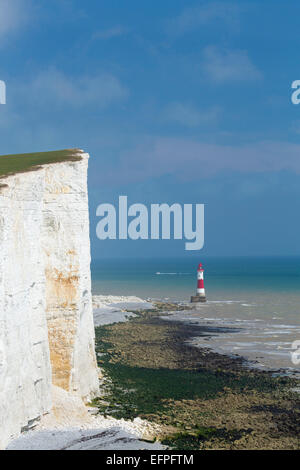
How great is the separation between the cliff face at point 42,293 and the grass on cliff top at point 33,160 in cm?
36

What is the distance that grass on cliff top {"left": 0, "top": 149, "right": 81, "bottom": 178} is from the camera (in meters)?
13.0

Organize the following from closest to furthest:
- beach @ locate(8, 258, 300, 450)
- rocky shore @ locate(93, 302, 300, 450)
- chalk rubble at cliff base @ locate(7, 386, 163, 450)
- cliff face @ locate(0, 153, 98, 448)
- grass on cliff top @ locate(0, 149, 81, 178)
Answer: cliff face @ locate(0, 153, 98, 448) < chalk rubble at cliff base @ locate(7, 386, 163, 450) < beach @ locate(8, 258, 300, 450) < rocky shore @ locate(93, 302, 300, 450) < grass on cliff top @ locate(0, 149, 81, 178)

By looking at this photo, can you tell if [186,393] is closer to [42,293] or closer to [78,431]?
[78,431]

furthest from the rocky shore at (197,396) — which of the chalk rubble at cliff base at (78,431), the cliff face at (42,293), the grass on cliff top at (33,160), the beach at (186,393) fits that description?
the grass on cliff top at (33,160)

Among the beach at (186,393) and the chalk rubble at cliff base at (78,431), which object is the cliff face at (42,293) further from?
the beach at (186,393)

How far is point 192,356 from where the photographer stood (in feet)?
74.9

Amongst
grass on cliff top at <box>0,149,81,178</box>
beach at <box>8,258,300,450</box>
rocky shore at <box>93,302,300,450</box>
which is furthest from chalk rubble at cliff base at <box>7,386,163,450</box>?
grass on cliff top at <box>0,149,81,178</box>

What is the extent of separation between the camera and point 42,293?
40.3 feet

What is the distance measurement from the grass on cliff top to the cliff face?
1.18 feet

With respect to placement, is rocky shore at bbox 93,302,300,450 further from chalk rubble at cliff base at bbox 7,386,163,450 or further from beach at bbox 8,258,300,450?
chalk rubble at cliff base at bbox 7,386,163,450

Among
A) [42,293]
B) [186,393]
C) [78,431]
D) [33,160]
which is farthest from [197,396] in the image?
[33,160]

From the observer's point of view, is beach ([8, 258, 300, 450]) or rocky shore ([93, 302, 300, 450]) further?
rocky shore ([93, 302, 300, 450])

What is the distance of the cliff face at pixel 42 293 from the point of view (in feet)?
34.8
